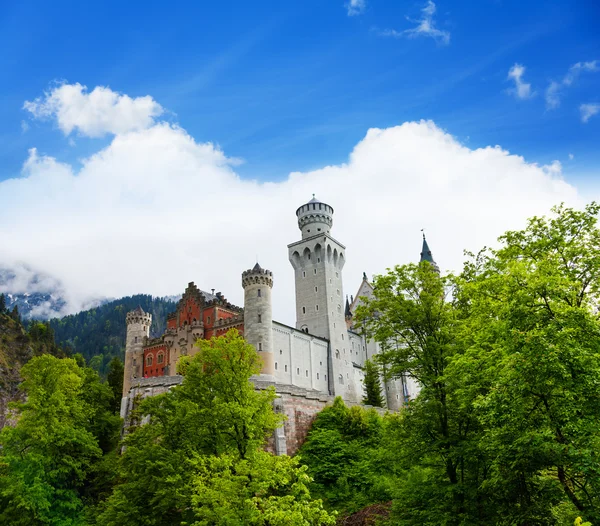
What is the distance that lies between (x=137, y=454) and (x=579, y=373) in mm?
22859

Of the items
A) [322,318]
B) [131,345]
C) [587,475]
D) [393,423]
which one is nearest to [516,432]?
[587,475]

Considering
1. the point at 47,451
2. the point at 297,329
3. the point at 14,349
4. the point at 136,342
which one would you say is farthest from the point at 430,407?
the point at 14,349

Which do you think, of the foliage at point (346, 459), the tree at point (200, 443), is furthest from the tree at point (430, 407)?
the foliage at point (346, 459)

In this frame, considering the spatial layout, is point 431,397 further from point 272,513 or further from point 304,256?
point 304,256

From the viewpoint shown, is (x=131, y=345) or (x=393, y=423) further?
(x=131, y=345)

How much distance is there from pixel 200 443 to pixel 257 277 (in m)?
29.3

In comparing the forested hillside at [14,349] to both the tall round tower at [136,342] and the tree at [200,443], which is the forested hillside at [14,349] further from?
the tree at [200,443]

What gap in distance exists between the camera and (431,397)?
23.1m

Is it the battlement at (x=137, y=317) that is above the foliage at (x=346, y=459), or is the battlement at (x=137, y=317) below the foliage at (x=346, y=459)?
above

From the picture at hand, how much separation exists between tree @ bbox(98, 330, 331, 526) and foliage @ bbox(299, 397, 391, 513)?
869 cm

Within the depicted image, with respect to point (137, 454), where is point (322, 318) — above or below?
above

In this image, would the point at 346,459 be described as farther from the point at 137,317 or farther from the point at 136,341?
the point at 137,317

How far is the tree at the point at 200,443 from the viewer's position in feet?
77.8

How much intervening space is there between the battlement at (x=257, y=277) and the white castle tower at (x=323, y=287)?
13.6m
